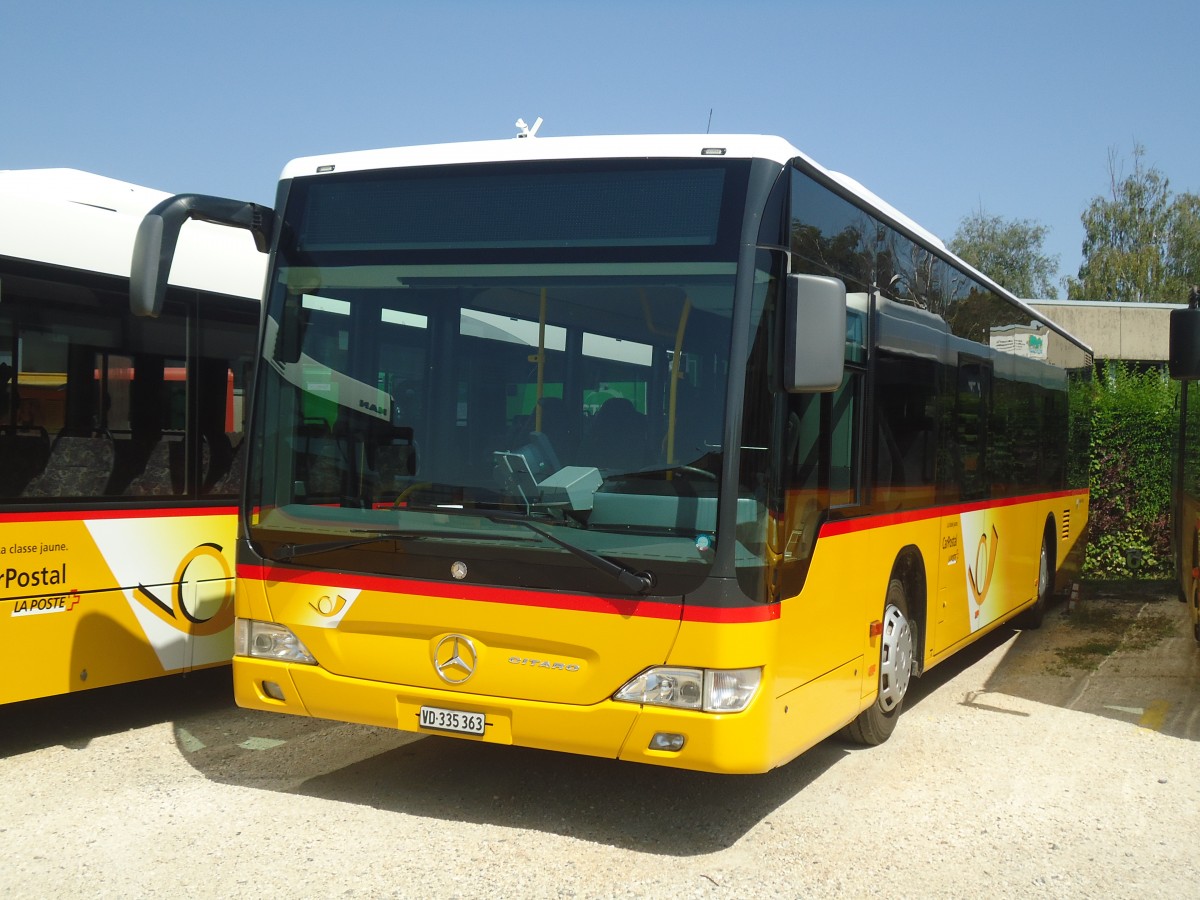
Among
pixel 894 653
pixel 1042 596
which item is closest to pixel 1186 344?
pixel 894 653

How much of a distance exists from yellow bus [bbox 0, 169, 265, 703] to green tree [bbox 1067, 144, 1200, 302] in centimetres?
5663

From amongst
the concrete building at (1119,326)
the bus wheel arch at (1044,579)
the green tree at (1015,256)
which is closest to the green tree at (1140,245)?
the green tree at (1015,256)

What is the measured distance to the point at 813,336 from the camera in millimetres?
5359

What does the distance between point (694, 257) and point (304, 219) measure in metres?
1.96

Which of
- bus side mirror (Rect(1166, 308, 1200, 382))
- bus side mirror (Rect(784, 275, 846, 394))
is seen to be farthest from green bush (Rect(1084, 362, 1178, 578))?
bus side mirror (Rect(784, 275, 846, 394))

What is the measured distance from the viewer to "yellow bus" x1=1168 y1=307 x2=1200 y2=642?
8.23 metres

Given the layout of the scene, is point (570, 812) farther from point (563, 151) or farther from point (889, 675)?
point (563, 151)

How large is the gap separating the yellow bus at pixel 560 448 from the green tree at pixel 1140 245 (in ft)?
186

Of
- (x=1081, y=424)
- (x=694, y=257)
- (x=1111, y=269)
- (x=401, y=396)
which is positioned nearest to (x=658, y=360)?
(x=694, y=257)

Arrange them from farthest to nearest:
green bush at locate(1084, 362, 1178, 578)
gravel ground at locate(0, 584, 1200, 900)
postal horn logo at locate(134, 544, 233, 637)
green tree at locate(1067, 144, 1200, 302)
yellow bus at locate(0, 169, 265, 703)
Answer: green tree at locate(1067, 144, 1200, 302) < green bush at locate(1084, 362, 1178, 578) < postal horn logo at locate(134, 544, 233, 637) < yellow bus at locate(0, 169, 265, 703) < gravel ground at locate(0, 584, 1200, 900)

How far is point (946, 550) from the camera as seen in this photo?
8578 millimetres

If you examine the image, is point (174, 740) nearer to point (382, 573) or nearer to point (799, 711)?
point (382, 573)

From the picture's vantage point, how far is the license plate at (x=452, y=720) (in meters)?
5.60

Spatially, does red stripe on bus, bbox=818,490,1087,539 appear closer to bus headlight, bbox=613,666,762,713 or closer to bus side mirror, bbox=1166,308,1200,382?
bus headlight, bbox=613,666,762,713
